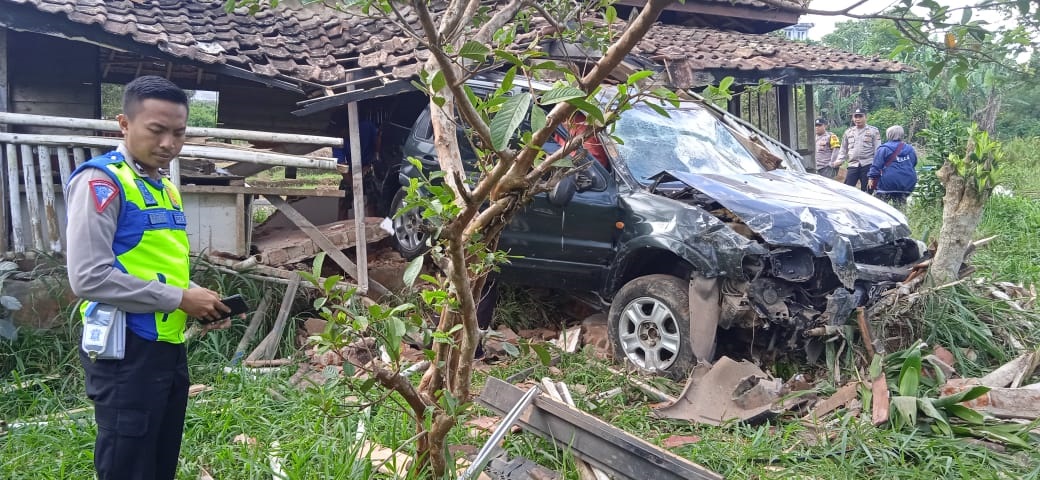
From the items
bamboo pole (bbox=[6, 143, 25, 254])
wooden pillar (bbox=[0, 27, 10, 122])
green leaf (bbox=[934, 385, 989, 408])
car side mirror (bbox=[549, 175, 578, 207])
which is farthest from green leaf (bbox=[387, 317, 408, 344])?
wooden pillar (bbox=[0, 27, 10, 122])

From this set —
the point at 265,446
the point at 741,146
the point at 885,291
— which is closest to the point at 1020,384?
the point at 885,291

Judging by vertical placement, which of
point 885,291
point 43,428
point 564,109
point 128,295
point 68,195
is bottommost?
point 43,428

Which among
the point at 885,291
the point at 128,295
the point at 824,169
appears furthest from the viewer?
the point at 824,169

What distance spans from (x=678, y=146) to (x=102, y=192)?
4183 millimetres

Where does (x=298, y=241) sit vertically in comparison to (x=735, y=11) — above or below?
below

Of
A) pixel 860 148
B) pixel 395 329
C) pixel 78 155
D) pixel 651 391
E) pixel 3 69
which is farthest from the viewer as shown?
pixel 860 148

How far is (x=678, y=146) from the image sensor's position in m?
5.50

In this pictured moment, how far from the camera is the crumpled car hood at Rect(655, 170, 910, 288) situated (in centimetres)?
439

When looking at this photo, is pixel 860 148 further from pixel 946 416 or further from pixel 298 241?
pixel 298 241

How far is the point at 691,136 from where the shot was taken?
5.69 metres

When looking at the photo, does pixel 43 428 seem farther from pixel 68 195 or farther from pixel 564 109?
pixel 564 109

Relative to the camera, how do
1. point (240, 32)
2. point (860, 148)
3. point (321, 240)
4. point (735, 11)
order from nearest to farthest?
1. point (321, 240)
2. point (240, 32)
3. point (860, 148)
4. point (735, 11)

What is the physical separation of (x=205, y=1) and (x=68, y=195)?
722cm

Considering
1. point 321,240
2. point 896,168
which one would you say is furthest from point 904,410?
point 896,168
